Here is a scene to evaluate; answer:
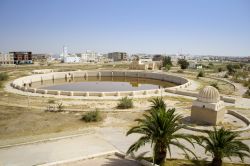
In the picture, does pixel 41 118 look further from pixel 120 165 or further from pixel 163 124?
pixel 163 124

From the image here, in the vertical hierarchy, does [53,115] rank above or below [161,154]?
below

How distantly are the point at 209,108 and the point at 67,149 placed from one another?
36.8 ft

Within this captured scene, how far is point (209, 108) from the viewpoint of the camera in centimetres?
1742

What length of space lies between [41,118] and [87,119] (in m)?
4.01

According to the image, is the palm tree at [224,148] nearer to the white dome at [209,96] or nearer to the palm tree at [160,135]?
the palm tree at [160,135]

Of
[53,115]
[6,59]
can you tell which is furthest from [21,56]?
[53,115]

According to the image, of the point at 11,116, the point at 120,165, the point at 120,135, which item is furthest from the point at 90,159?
the point at 11,116

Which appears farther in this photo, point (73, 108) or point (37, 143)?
point (73, 108)

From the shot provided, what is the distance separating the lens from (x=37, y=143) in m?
13.4

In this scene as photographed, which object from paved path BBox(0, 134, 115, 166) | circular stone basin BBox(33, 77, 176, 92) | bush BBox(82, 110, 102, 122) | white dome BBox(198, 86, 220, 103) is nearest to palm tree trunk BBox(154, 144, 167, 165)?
paved path BBox(0, 134, 115, 166)

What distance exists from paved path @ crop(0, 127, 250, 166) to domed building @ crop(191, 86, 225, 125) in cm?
335

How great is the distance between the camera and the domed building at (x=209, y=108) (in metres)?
17.2

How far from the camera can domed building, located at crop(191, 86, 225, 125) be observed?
1718 centimetres

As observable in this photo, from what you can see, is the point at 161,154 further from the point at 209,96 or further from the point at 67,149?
the point at 209,96
